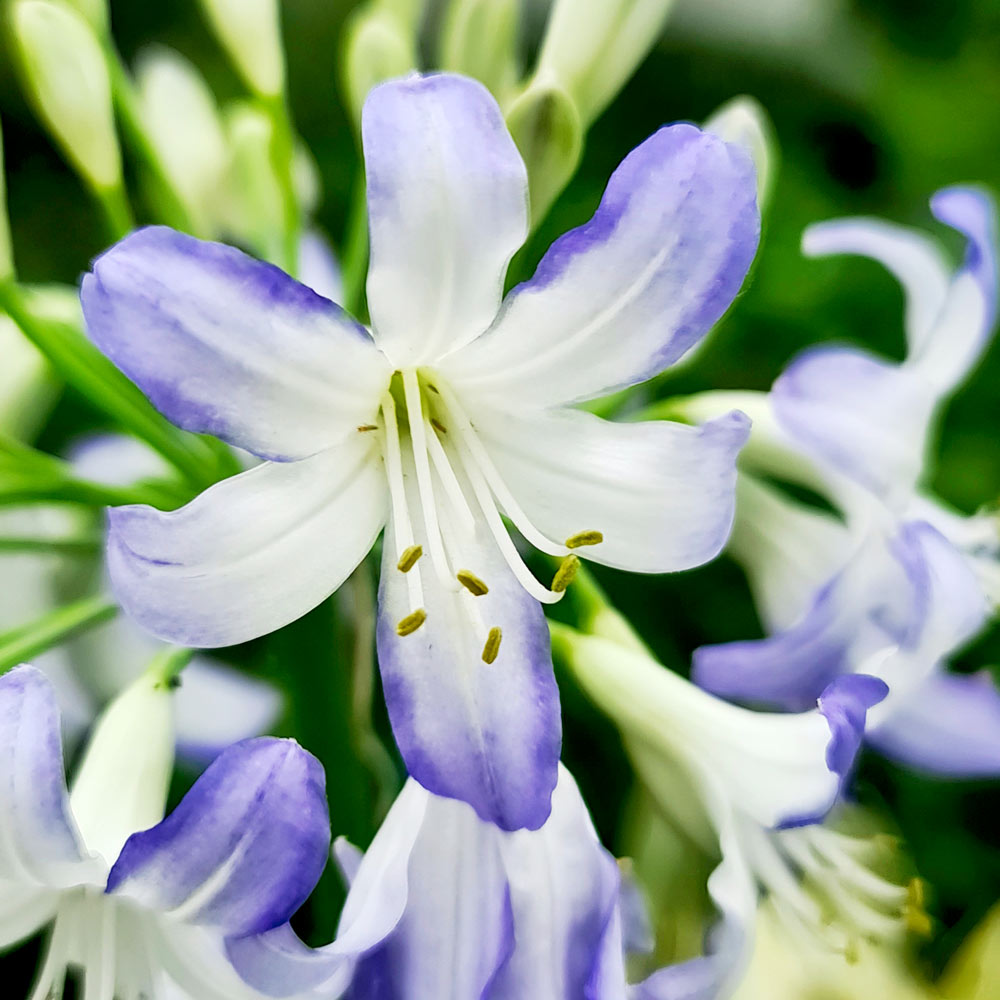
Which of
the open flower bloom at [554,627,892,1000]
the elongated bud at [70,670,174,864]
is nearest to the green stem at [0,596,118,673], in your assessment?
the elongated bud at [70,670,174,864]

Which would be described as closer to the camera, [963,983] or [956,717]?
[956,717]

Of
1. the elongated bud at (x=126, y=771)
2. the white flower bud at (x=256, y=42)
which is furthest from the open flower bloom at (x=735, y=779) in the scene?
the white flower bud at (x=256, y=42)

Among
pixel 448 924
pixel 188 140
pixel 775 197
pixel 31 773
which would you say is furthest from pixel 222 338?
pixel 775 197

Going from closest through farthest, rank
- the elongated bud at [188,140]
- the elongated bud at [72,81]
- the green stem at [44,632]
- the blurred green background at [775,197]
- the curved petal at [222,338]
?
1. the curved petal at [222,338]
2. the green stem at [44,632]
3. the elongated bud at [72,81]
4. the elongated bud at [188,140]
5. the blurred green background at [775,197]

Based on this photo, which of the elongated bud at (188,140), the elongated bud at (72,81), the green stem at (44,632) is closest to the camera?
the green stem at (44,632)

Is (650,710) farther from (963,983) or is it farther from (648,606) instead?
(648,606)

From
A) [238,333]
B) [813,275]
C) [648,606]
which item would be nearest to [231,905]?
[238,333]

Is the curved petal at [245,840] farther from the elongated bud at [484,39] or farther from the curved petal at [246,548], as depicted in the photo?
the elongated bud at [484,39]

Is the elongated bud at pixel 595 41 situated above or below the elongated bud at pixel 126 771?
above

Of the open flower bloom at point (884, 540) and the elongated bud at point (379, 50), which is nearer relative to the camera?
the open flower bloom at point (884, 540)
